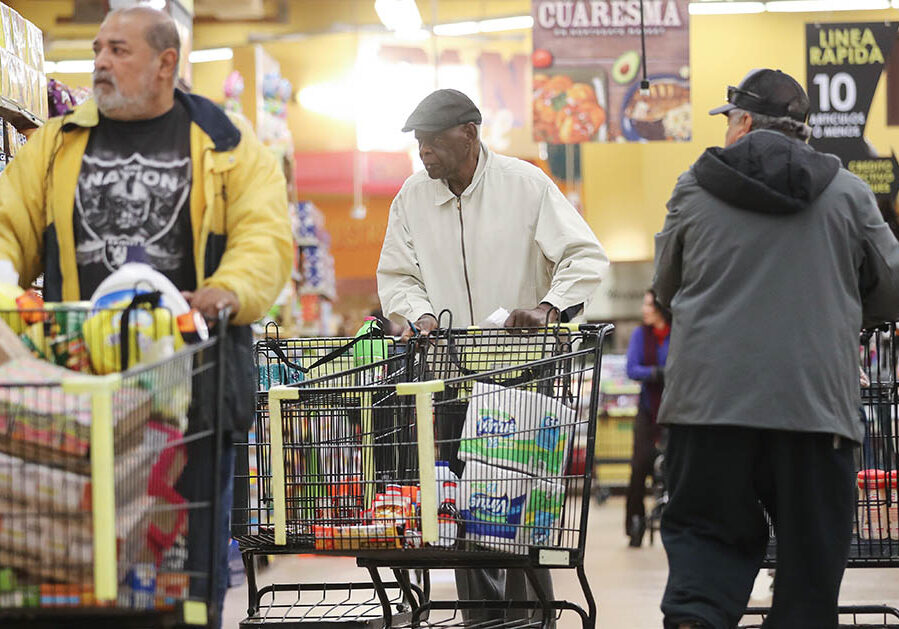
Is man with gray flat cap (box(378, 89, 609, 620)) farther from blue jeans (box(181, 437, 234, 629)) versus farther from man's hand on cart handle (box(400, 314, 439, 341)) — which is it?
blue jeans (box(181, 437, 234, 629))

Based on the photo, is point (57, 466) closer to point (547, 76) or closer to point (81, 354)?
point (81, 354)

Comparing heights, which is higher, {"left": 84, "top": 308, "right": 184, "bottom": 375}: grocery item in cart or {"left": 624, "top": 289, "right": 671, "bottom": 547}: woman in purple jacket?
{"left": 84, "top": 308, "right": 184, "bottom": 375}: grocery item in cart

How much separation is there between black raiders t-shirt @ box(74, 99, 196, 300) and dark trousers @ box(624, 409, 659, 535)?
6.60m

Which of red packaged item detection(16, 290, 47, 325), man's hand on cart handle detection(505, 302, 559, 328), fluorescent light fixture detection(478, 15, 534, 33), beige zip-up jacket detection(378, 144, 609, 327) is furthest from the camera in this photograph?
fluorescent light fixture detection(478, 15, 534, 33)

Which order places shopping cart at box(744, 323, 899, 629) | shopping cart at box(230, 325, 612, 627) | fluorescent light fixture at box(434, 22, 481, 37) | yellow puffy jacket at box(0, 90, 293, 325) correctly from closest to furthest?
yellow puffy jacket at box(0, 90, 293, 325) → shopping cart at box(230, 325, 612, 627) → shopping cart at box(744, 323, 899, 629) → fluorescent light fixture at box(434, 22, 481, 37)

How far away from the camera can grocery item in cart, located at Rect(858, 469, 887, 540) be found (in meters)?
4.51

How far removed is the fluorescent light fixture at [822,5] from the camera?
45.1 feet

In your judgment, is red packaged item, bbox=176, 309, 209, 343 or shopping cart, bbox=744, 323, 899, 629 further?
shopping cart, bbox=744, 323, 899, 629

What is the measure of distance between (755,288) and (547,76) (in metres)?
6.91

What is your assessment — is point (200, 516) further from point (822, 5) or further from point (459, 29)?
point (459, 29)

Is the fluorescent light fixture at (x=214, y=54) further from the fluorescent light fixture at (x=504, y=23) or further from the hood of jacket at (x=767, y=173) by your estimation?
the hood of jacket at (x=767, y=173)

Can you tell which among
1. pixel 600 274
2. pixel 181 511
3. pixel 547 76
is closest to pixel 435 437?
pixel 600 274

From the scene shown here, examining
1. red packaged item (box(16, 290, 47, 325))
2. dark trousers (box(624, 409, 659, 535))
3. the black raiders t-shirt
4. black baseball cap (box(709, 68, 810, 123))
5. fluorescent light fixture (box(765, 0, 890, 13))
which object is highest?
fluorescent light fixture (box(765, 0, 890, 13))

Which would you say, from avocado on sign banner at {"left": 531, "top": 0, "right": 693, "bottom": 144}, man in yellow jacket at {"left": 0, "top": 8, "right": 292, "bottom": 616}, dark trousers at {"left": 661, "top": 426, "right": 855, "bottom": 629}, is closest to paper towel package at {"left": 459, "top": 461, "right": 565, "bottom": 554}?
dark trousers at {"left": 661, "top": 426, "right": 855, "bottom": 629}
